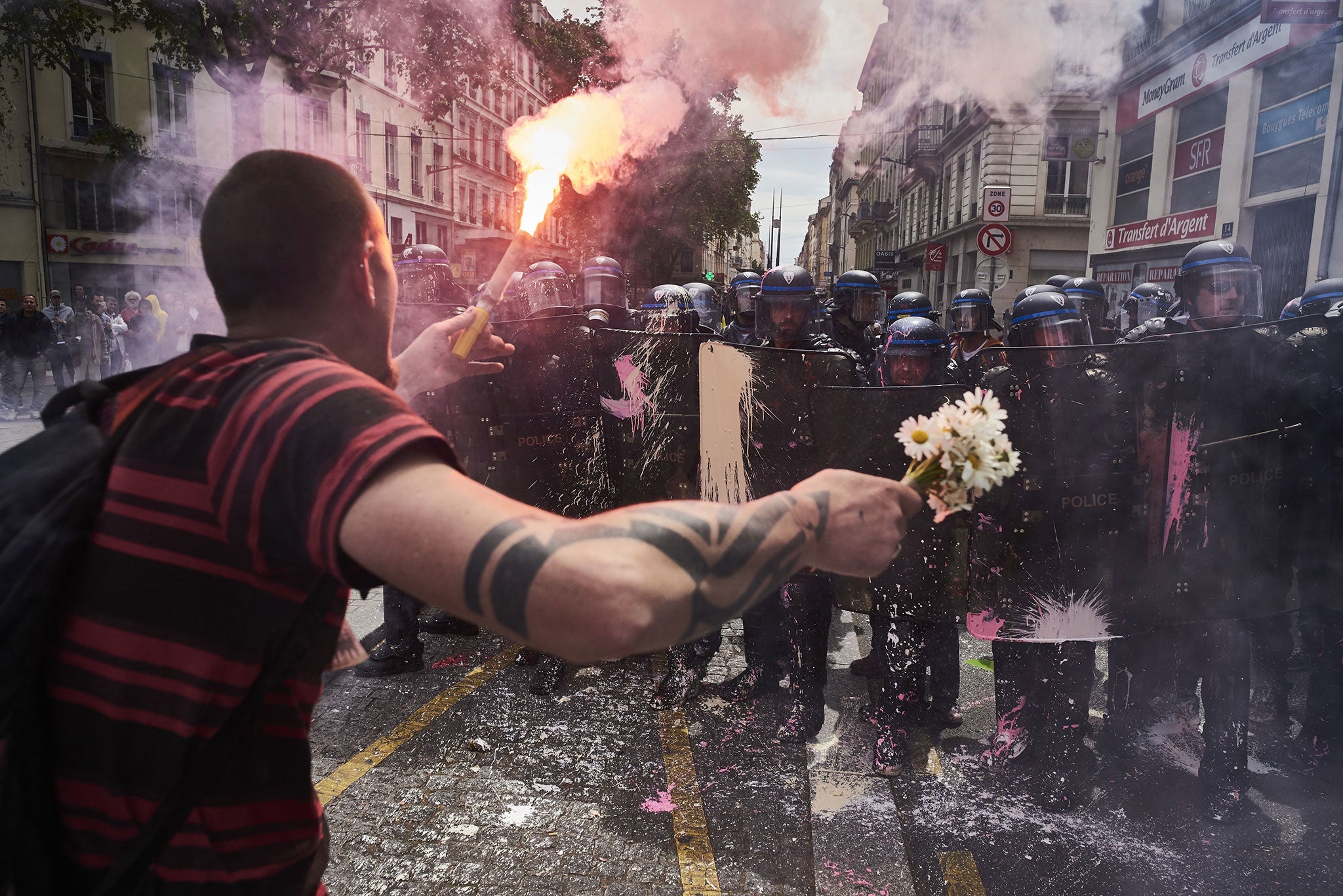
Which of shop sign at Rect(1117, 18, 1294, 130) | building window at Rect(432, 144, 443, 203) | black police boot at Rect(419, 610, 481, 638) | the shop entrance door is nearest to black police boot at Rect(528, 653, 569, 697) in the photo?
black police boot at Rect(419, 610, 481, 638)

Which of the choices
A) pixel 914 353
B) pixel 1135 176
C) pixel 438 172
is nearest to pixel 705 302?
pixel 914 353

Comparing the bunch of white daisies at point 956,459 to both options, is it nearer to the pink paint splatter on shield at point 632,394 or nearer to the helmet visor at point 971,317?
the pink paint splatter on shield at point 632,394

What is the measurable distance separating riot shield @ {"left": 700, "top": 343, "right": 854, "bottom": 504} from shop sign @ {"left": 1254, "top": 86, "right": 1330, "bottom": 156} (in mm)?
12328

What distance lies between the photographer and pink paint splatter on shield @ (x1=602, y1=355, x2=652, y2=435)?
503cm

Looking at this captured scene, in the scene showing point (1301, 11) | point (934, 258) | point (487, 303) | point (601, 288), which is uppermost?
point (1301, 11)

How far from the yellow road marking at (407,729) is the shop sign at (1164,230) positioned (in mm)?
15409

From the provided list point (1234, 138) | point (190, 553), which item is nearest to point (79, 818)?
point (190, 553)

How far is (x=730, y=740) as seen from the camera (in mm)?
4418

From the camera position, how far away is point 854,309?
8742mm

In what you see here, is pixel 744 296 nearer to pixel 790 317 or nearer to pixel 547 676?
pixel 790 317

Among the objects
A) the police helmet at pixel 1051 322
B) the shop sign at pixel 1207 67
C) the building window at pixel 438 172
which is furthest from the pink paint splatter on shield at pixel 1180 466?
the building window at pixel 438 172

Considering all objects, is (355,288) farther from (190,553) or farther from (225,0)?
(225,0)

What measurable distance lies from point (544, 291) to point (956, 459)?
802cm

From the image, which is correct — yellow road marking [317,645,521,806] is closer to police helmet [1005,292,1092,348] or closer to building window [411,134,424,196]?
police helmet [1005,292,1092,348]
